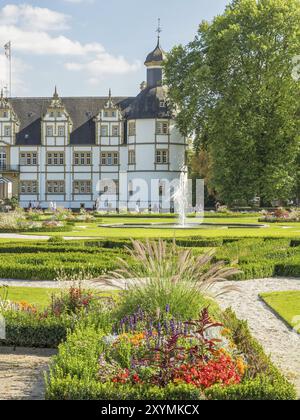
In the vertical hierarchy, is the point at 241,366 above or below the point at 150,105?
below

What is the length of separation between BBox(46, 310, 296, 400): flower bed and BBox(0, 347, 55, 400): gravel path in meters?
0.24

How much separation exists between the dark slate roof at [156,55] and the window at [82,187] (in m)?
11.4

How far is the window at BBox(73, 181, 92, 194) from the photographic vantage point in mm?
55281

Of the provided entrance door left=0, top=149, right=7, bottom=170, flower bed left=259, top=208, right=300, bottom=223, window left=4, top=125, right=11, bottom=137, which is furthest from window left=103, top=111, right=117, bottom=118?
flower bed left=259, top=208, right=300, bottom=223

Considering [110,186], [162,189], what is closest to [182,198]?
[162,189]

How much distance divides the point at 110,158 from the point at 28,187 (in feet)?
23.8

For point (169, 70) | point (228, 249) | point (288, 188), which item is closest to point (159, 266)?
point (228, 249)

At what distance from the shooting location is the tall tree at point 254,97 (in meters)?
42.0

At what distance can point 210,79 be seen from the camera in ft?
144

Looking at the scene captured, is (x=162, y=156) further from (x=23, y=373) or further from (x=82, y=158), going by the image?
(x=23, y=373)

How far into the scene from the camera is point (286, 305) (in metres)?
11.5

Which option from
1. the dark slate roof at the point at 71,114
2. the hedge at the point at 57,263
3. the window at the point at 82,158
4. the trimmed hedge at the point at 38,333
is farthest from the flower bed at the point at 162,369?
the dark slate roof at the point at 71,114
